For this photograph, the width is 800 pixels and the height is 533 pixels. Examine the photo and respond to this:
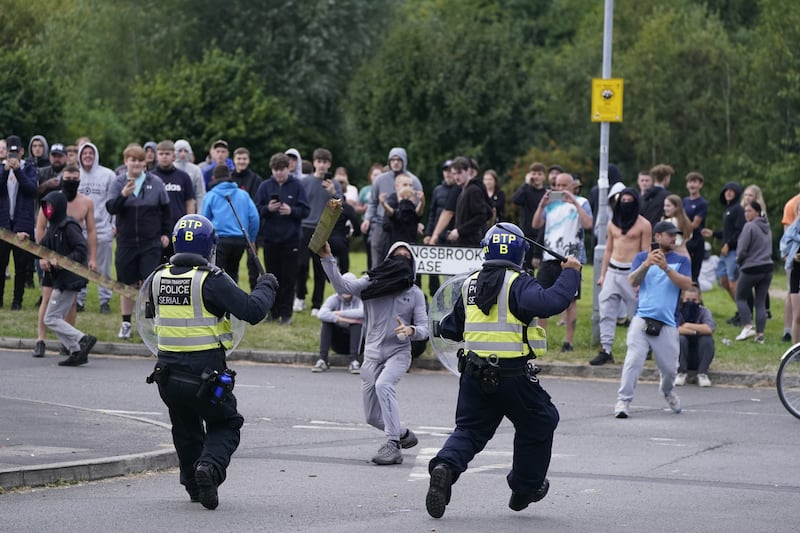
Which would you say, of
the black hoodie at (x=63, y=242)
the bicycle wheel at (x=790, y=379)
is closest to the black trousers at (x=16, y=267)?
the black hoodie at (x=63, y=242)

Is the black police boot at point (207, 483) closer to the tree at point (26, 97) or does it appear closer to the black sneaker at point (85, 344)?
the black sneaker at point (85, 344)

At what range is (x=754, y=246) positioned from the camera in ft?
63.0

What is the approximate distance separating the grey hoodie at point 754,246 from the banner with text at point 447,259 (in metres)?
4.15

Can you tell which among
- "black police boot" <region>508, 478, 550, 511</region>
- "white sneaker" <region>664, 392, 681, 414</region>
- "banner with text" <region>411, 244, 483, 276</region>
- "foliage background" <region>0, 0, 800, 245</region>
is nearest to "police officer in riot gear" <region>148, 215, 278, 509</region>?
"black police boot" <region>508, 478, 550, 511</region>

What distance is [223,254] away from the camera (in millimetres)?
18312

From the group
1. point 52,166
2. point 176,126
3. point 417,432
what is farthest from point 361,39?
point 417,432

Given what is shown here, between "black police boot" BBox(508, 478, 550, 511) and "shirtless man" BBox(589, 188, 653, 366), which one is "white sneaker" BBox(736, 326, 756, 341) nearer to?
"shirtless man" BBox(589, 188, 653, 366)

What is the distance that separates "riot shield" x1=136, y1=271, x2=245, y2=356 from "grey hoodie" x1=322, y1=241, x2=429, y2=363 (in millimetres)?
1856

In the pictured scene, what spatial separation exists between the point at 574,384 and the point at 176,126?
116ft

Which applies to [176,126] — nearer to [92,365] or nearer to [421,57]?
[421,57]

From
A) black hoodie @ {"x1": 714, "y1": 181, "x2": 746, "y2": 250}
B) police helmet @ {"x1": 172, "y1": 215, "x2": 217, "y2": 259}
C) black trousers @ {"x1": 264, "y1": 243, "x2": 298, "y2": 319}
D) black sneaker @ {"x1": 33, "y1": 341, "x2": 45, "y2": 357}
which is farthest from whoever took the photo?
black hoodie @ {"x1": 714, "y1": 181, "x2": 746, "y2": 250}

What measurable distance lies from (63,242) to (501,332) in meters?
8.37

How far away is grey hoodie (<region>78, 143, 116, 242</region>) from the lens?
19.7 m

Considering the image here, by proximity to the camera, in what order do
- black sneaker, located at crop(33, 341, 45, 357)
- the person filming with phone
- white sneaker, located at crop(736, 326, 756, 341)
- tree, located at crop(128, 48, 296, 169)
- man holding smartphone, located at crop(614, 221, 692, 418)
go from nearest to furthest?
man holding smartphone, located at crop(614, 221, 692, 418)
black sneaker, located at crop(33, 341, 45, 357)
the person filming with phone
white sneaker, located at crop(736, 326, 756, 341)
tree, located at crop(128, 48, 296, 169)
